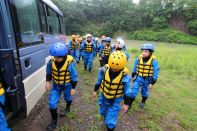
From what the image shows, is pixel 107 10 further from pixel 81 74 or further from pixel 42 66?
pixel 42 66

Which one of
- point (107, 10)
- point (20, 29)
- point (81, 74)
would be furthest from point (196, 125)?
point (107, 10)

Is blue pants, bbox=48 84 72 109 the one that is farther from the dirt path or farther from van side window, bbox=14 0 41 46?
van side window, bbox=14 0 41 46

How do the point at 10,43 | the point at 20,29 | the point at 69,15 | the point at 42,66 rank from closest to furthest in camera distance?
1. the point at 10,43
2. the point at 20,29
3. the point at 42,66
4. the point at 69,15

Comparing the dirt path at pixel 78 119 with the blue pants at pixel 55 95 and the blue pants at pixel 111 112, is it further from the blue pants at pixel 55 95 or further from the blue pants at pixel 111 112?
the blue pants at pixel 111 112

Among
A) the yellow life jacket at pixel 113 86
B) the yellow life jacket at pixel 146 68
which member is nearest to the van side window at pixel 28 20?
the yellow life jacket at pixel 113 86

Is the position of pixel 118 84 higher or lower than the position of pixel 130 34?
higher

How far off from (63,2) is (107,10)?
13.1 metres

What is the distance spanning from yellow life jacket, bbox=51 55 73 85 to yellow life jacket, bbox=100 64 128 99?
0.74 metres

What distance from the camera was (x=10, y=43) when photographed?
315cm

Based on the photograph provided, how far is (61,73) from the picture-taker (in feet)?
13.8

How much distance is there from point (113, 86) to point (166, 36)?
44975 millimetres

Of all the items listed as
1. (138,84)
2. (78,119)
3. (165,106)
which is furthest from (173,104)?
(78,119)

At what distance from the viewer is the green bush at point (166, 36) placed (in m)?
45.4

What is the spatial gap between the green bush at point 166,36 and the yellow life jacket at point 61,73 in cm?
4369
